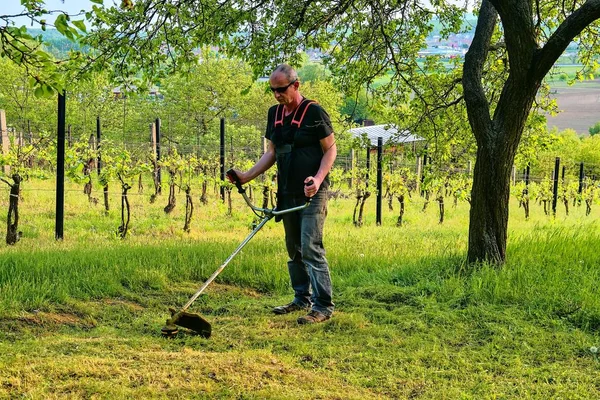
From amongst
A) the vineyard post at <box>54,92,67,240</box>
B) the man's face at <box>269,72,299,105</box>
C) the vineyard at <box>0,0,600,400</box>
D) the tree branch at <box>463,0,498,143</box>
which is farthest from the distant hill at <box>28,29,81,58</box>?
Result: the tree branch at <box>463,0,498,143</box>

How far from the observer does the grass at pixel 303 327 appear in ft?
10.7

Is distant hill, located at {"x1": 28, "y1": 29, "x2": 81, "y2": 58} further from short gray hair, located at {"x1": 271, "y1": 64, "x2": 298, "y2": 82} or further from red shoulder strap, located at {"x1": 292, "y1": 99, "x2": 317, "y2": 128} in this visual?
red shoulder strap, located at {"x1": 292, "y1": 99, "x2": 317, "y2": 128}

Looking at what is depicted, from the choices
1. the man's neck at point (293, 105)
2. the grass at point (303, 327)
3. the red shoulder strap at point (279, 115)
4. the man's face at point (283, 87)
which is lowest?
the grass at point (303, 327)

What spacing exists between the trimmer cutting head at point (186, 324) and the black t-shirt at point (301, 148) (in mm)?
1170

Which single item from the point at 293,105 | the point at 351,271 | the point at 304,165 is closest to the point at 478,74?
the point at 351,271

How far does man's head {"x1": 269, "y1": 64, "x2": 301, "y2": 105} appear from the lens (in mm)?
4301

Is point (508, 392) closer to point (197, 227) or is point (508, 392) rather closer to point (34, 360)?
point (34, 360)

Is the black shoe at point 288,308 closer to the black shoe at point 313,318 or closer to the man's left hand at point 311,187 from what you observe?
the black shoe at point 313,318

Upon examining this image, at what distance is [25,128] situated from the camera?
1103 inches

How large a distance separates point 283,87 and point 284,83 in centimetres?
3

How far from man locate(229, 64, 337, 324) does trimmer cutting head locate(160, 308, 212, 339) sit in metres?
0.74

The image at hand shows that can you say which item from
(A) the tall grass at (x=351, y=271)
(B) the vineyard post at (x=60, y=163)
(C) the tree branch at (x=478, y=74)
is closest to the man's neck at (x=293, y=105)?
(A) the tall grass at (x=351, y=271)

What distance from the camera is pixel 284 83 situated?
4.30m

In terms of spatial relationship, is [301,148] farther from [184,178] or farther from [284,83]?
[184,178]
